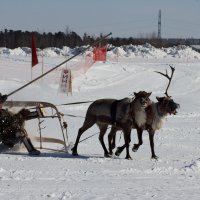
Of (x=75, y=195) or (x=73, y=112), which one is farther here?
(x=73, y=112)

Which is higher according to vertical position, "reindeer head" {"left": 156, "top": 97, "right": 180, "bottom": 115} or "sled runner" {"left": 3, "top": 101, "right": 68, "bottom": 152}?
"reindeer head" {"left": 156, "top": 97, "right": 180, "bottom": 115}

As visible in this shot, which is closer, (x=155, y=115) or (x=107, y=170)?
(x=107, y=170)

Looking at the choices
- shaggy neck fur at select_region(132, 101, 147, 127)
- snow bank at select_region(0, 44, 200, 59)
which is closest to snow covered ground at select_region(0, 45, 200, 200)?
shaggy neck fur at select_region(132, 101, 147, 127)

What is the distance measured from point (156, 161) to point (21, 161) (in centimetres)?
263

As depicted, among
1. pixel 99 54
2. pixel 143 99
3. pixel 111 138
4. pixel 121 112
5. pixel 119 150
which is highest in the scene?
pixel 99 54

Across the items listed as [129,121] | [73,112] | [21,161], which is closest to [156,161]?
[129,121]

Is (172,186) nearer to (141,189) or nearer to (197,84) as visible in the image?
(141,189)

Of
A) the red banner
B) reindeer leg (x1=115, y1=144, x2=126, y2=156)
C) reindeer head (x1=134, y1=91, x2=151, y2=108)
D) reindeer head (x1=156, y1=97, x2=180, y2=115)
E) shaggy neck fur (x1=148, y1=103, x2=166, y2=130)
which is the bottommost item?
reindeer leg (x1=115, y1=144, x2=126, y2=156)

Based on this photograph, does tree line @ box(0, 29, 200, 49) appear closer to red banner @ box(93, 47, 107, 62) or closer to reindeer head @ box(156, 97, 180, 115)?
red banner @ box(93, 47, 107, 62)

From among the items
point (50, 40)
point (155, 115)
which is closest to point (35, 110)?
point (155, 115)

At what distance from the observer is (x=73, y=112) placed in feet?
73.2

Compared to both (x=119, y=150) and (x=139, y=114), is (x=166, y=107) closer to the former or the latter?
(x=139, y=114)

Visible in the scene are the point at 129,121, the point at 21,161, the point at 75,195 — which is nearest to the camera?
the point at 75,195

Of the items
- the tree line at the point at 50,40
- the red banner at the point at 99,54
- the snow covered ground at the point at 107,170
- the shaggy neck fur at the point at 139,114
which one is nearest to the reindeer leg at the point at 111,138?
the snow covered ground at the point at 107,170
